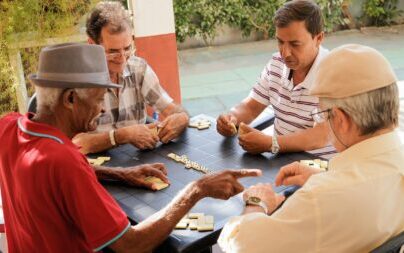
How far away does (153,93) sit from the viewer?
3381 mm

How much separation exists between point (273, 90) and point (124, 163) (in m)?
1.27

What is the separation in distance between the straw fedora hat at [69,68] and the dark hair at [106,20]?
1.19m

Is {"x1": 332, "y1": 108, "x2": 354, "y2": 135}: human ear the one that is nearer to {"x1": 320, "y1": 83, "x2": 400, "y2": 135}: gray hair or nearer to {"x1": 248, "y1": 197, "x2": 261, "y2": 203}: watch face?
{"x1": 320, "y1": 83, "x2": 400, "y2": 135}: gray hair

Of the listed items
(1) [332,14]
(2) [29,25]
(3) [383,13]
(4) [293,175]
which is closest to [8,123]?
(4) [293,175]

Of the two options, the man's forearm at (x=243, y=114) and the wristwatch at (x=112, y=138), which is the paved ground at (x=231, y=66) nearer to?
the man's forearm at (x=243, y=114)

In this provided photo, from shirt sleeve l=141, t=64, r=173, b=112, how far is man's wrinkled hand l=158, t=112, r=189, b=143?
0.47m

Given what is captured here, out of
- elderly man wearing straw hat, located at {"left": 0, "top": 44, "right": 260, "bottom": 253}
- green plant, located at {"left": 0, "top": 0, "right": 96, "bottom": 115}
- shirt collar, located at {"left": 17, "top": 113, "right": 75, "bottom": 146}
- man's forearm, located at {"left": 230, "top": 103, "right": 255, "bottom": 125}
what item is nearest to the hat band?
elderly man wearing straw hat, located at {"left": 0, "top": 44, "right": 260, "bottom": 253}

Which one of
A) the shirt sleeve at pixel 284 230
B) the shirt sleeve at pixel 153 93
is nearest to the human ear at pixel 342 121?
the shirt sleeve at pixel 284 230

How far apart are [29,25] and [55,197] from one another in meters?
3.40

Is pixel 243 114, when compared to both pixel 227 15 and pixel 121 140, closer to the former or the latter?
pixel 121 140

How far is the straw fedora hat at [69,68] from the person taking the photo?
5.68 feet

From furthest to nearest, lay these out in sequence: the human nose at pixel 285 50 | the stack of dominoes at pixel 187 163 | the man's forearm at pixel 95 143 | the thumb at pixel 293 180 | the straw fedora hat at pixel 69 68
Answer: the human nose at pixel 285 50, the man's forearm at pixel 95 143, the stack of dominoes at pixel 187 163, the thumb at pixel 293 180, the straw fedora hat at pixel 69 68

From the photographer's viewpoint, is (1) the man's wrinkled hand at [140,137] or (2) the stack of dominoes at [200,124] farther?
(2) the stack of dominoes at [200,124]

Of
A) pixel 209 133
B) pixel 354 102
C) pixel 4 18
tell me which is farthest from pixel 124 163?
pixel 4 18
